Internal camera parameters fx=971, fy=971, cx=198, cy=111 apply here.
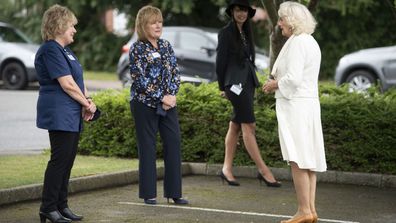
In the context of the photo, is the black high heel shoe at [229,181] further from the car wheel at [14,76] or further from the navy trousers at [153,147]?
the car wheel at [14,76]

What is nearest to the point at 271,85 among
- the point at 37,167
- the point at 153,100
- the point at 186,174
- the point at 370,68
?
the point at 153,100

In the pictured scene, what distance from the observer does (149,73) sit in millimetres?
8703

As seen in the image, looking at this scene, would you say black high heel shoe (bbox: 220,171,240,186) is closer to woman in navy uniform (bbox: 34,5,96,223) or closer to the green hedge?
the green hedge

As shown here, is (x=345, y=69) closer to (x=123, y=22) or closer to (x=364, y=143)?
(x=364, y=143)

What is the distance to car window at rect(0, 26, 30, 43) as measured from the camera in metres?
24.4

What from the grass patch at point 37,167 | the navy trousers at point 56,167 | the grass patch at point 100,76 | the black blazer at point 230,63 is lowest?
the grass patch at point 37,167

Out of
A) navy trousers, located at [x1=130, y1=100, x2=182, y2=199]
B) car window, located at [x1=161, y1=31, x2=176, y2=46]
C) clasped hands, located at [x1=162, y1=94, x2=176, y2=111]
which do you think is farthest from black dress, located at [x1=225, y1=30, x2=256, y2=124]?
car window, located at [x1=161, y1=31, x2=176, y2=46]

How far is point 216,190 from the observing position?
9852mm

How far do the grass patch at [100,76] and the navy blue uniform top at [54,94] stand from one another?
2038 centimetres

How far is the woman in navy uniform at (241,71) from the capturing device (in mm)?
9844

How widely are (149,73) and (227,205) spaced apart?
4.63ft

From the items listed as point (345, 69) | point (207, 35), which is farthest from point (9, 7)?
point (345, 69)

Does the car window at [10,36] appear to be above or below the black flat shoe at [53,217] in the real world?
above

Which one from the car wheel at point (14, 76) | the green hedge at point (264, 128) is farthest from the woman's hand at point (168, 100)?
the car wheel at point (14, 76)
